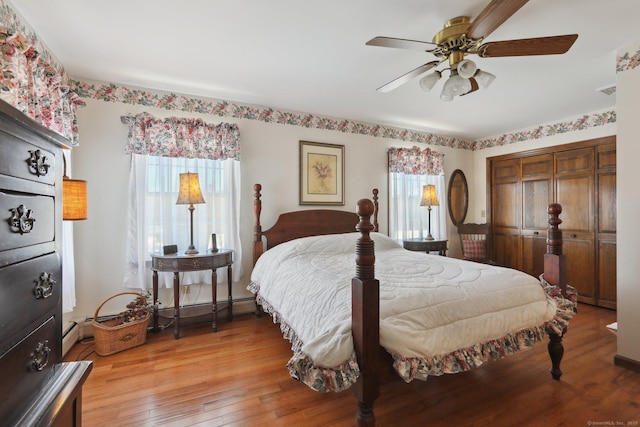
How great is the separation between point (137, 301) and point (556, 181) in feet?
17.0

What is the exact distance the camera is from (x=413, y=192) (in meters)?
4.34

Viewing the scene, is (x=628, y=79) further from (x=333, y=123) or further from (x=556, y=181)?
(x=333, y=123)

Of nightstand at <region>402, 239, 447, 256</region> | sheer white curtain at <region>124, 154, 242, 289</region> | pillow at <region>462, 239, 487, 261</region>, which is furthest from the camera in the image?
pillow at <region>462, 239, 487, 261</region>

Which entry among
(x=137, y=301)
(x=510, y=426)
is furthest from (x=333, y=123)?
(x=510, y=426)

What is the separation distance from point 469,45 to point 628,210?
1734mm

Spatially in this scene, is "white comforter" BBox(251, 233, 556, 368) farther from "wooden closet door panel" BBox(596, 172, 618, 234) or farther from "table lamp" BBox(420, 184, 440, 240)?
"wooden closet door panel" BBox(596, 172, 618, 234)

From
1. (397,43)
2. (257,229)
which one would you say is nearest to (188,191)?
(257,229)

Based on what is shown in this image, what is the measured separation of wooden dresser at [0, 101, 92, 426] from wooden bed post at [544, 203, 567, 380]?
2541 millimetres

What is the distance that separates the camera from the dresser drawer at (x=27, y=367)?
2.31 ft

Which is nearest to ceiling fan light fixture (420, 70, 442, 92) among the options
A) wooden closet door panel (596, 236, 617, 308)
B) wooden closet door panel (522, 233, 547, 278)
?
wooden closet door panel (596, 236, 617, 308)

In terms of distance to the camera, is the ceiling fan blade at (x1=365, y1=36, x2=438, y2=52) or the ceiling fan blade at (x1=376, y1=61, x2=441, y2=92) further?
the ceiling fan blade at (x1=376, y1=61, x2=441, y2=92)

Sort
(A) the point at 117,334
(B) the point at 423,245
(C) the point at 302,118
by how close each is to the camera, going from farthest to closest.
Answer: (B) the point at 423,245 → (C) the point at 302,118 → (A) the point at 117,334

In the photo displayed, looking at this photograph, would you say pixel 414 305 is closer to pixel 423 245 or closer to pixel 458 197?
pixel 423 245

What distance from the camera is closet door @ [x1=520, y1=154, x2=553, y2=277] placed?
4.04 meters
